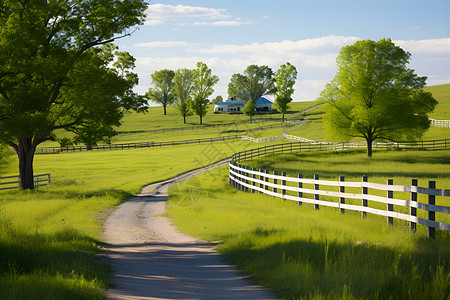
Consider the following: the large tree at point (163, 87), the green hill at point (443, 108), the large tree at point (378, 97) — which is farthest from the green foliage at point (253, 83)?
the large tree at point (378, 97)

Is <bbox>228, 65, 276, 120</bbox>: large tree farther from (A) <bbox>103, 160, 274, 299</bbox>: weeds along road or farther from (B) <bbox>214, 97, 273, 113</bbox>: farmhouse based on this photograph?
(A) <bbox>103, 160, 274, 299</bbox>: weeds along road

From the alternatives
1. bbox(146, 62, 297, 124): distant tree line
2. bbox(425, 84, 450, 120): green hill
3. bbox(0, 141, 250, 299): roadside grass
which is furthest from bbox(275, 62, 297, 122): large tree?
bbox(0, 141, 250, 299): roadside grass

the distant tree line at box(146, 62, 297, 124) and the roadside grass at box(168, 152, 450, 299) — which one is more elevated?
the distant tree line at box(146, 62, 297, 124)

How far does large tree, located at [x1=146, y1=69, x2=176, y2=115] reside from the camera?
131 m

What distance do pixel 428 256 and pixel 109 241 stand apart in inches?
359

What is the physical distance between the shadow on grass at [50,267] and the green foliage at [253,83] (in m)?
127

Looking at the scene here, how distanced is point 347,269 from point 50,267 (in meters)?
5.54

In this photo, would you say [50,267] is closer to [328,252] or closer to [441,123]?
[328,252]

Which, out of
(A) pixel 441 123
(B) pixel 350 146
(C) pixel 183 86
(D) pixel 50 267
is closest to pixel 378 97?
(B) pixel 350 146

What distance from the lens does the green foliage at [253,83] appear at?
136312 millimetres

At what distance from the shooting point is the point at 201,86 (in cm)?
10825

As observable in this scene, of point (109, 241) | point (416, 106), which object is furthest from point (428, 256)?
point (416, 106)

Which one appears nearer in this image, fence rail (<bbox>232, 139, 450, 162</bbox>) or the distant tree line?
fence rail (<bbox>232, 139, 450, 162</bbox>)

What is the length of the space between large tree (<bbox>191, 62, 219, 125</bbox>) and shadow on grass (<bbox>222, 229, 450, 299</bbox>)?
97.9 meters
